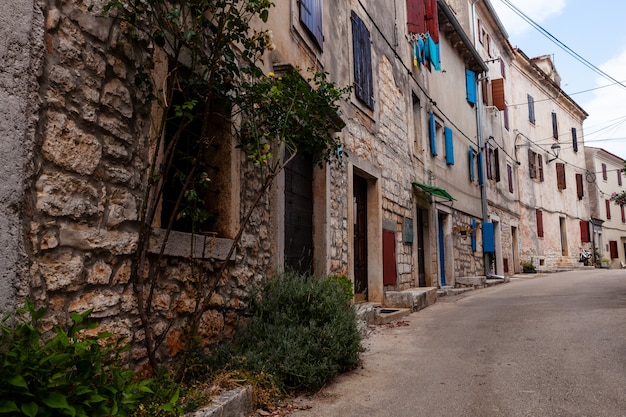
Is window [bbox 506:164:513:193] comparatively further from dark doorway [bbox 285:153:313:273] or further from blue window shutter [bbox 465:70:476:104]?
dark doorway [bbox 285:153:313:273]

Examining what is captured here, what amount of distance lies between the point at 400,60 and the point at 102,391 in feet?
29.4

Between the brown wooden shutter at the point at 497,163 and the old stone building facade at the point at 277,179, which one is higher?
the brown wooden shutter at the point at 497,163

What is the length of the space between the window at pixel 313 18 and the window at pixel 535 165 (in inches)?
674

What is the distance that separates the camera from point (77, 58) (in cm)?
269

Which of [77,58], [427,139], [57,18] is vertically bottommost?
[77,58]

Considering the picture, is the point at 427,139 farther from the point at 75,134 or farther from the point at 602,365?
the point at 75,134

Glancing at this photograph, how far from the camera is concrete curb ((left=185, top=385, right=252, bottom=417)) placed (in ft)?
8.74

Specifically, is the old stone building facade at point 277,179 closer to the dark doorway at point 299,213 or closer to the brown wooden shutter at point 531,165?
the dark doorway at point 299,213

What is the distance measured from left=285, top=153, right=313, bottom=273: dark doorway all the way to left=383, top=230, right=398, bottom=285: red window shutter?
7.80 ft

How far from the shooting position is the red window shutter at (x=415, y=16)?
34.2ft

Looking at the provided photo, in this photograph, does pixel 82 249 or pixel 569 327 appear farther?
pixel 569 327

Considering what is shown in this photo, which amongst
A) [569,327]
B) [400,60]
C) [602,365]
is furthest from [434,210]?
[602,365]

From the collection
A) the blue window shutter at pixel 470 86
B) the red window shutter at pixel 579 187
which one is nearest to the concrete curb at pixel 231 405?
the blue window shutter at pixel 470 86

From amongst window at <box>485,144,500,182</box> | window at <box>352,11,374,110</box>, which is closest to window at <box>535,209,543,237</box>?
window at <box>485,144,500,182</box>
